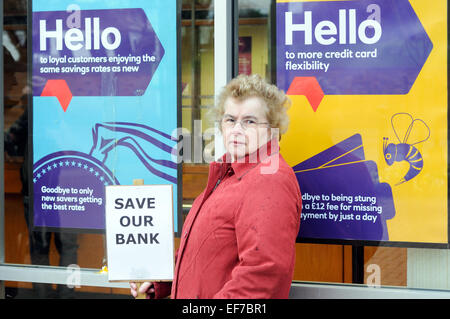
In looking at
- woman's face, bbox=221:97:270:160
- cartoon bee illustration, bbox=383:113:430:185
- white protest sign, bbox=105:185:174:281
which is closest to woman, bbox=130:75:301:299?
woman's face, bbox=221:97:270:160

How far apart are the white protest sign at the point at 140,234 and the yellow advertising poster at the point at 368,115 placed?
818 mm

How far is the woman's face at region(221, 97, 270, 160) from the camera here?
6.88 ft

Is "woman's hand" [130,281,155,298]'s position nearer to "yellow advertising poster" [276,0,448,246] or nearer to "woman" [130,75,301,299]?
"woman" [130,75,301,299]

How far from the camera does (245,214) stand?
1.85m

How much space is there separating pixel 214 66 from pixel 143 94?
1.47ft

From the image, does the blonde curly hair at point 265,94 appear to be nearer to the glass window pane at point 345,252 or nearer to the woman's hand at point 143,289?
the glass window pane at point 345,252

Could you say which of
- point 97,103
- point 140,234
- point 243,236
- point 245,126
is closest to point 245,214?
point 243,236

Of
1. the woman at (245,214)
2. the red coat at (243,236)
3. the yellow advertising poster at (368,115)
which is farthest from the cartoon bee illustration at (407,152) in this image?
the red coat at (243,236)

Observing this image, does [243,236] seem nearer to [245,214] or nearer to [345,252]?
[245,214]

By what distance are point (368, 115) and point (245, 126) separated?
90 centimetres

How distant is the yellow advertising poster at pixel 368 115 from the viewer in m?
2.67

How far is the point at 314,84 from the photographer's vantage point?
110 inches
